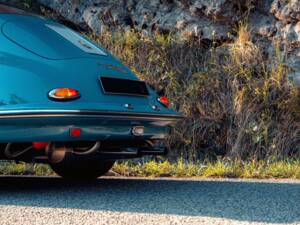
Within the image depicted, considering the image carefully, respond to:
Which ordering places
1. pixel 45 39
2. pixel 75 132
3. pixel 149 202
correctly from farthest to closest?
pixel 45 39 → pixel 75 132 → pixel 149 202

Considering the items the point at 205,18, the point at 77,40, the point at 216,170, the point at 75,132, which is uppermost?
the point at 77,40

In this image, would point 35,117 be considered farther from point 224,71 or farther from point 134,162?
point 224,71

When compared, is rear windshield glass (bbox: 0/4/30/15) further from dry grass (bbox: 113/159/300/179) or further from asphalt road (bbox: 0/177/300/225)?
dry grass (bbox: 113/159/300/179)

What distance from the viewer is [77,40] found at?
6.40 meters

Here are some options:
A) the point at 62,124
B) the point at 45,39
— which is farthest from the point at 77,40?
the point at 62,124

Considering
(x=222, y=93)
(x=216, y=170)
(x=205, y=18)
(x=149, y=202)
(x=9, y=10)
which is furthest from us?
(x=205, y=18)

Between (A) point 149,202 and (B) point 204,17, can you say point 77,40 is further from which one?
(B) point 204,17

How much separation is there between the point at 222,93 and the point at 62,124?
179 inches

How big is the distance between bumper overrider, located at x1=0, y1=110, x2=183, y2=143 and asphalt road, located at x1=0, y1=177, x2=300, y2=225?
0.50 meters

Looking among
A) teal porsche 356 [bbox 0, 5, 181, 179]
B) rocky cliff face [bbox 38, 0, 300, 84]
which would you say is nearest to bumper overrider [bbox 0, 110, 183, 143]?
teal porsche 356 [bbox 0, 5, 181, 179]

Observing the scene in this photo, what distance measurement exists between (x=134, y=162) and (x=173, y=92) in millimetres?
1668

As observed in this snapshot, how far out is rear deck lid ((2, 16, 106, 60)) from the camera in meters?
5.88

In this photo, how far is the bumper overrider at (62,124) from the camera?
555 cm

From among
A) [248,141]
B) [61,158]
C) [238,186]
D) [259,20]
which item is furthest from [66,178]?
[259,20]
